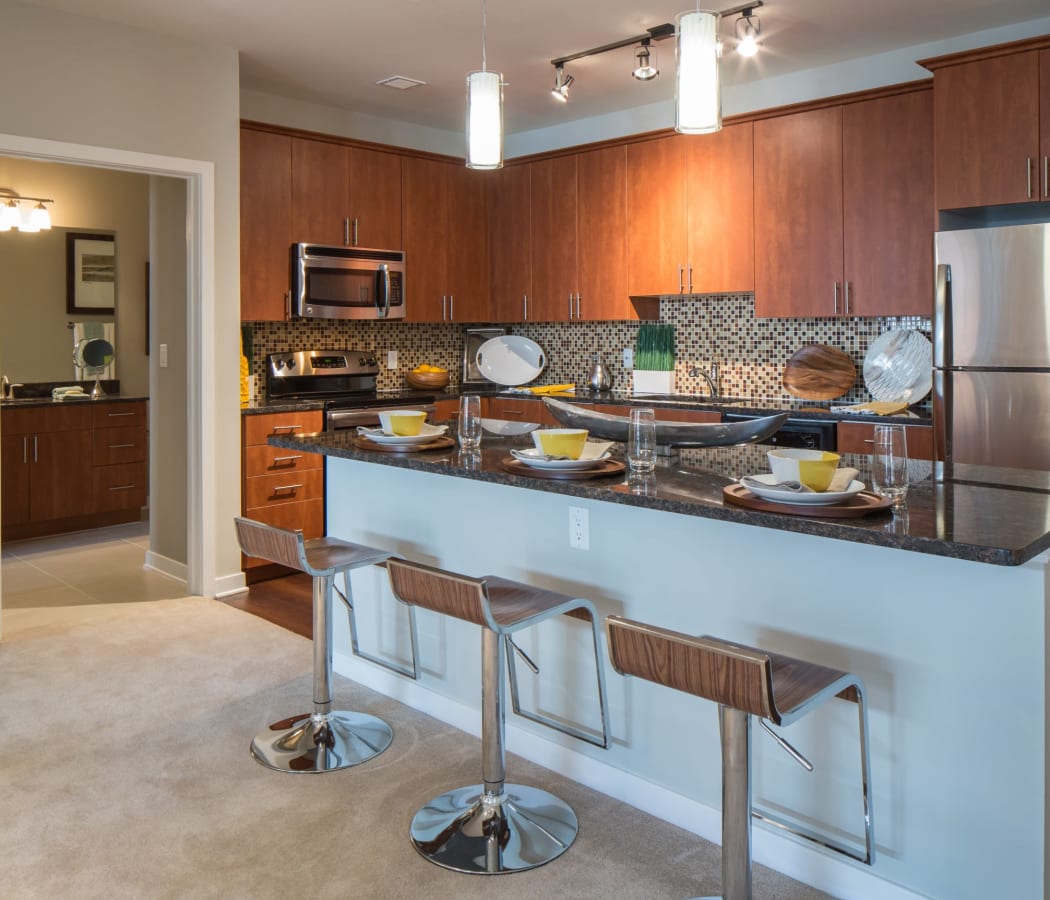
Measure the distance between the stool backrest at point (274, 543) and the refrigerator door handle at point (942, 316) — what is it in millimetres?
2674

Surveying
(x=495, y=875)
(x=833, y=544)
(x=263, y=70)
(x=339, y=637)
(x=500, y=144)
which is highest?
(x=263, y=70)

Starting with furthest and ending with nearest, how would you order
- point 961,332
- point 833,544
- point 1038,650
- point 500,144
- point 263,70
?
point 263,70 < point 961,332 < point 500,144 < point 833,544 < point 1038,650

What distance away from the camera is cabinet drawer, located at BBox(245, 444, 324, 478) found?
4.73 meters

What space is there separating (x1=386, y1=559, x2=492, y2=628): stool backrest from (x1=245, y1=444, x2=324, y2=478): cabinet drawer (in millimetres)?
2648

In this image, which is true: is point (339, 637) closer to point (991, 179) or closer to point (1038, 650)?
point (1038, 650)

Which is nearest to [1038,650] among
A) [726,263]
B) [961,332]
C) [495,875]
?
[495,875]

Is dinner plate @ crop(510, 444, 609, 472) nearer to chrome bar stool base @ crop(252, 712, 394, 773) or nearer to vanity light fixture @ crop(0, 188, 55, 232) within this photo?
chrome bar stool base @ crop(252, 712, 394, 773)

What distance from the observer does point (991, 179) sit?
147 inches

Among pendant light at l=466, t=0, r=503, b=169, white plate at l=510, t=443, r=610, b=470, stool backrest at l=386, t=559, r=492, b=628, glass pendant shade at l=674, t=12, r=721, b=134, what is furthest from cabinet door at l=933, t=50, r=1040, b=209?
stool backrest at l=386, t=559, r=492, b=628

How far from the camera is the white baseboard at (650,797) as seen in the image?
2.01m

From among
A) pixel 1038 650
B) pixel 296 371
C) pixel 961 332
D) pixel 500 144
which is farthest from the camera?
pixel 296 371

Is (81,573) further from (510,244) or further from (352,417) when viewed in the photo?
(510,244)

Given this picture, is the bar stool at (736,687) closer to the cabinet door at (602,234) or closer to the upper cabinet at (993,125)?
the upper cabinet at (993,125)

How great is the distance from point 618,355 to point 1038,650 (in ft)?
14.2
